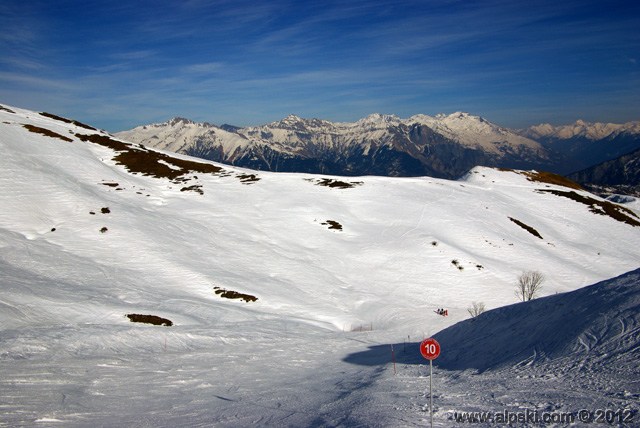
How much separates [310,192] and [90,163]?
135 feet

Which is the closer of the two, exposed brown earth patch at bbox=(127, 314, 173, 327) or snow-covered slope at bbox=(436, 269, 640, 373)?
snow-covered slope at bbox=(436, 269, 640, 373)

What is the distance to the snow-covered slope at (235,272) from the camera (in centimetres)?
1662

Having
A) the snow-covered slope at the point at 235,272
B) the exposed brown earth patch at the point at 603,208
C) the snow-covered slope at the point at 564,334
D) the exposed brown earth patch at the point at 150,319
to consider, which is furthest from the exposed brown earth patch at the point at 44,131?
the exposed brown earth patch at the point at 603,208

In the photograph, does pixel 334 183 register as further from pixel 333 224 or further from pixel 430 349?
pixel 430 349

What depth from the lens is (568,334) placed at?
1798 cm

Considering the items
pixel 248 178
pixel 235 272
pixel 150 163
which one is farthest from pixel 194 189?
pixel 235 272

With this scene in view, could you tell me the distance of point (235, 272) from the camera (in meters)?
45.1

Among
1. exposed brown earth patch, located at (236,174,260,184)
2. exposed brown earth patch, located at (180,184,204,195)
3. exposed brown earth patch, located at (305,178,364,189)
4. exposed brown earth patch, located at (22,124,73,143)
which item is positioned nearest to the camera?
exposed brown earth patch, located at (180,184,204,195)

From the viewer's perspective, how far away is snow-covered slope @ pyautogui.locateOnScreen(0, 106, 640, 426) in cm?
1662

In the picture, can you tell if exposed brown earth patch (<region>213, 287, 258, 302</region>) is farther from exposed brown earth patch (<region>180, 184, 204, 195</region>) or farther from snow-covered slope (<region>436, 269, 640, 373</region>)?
exposed brown earth patch (<region>180, 184, 204, 195</region>)

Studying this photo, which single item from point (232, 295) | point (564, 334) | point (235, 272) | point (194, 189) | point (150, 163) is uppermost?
point (150, 163)

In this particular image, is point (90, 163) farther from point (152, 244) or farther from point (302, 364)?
point (302, 364)

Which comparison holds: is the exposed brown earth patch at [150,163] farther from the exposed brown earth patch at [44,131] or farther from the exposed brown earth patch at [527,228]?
the exposed brown earth patch at [527,228]

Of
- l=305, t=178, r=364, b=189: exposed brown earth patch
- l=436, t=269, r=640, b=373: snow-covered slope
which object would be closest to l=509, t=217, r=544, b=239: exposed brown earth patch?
l=305, t=178, r=364, b=189: exposed brown earth patch
